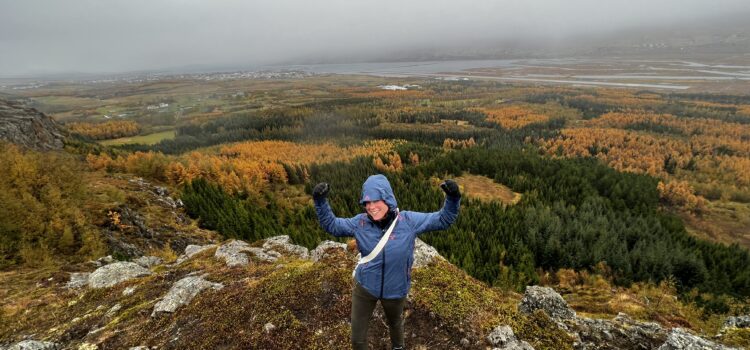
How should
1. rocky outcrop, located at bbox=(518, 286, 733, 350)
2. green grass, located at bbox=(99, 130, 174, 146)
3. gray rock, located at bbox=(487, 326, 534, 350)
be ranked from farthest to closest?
green grass, located at bbox=(99, 130, 174, 146), gray rock, located at bbox=(487, 326, 534, 350), rocky outcrop, located at bbox=(518, 286, 733, 350)

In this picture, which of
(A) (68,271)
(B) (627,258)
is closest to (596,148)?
(B) (627,258)

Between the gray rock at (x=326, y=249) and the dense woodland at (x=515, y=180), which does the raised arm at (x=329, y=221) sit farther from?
the dense woodland at (x=515, y=180)

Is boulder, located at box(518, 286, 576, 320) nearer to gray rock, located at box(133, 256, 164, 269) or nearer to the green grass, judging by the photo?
gray rock, located at box(133, 256, 164, 269)

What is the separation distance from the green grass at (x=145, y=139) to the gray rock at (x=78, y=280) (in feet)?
427

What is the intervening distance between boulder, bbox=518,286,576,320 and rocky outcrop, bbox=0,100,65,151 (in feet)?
208

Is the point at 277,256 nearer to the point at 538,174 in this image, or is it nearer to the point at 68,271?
the point at 68,271

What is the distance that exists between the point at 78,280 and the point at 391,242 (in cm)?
1507

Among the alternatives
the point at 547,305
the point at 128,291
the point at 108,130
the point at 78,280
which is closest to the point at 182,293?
the point at 128,291

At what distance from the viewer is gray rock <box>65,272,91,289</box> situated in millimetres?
13352

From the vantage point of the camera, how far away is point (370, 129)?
143750 millimetres

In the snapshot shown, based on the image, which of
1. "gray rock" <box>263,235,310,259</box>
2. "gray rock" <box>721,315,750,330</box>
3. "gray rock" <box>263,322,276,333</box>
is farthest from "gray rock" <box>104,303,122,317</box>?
"gray rock" <box>721,315,750,330</box>

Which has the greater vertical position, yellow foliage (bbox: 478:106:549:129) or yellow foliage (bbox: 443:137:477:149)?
yellow foliage (bbox: 478:106:549:129)

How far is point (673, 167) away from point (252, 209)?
105 metres

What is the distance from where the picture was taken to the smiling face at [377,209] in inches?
230
